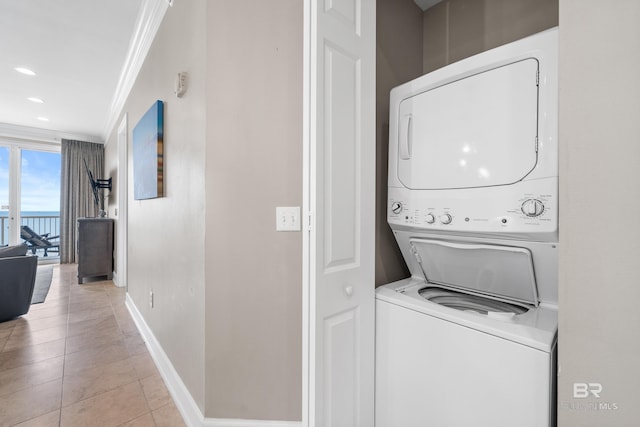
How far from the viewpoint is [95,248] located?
4266 mm

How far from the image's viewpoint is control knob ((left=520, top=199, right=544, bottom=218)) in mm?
960

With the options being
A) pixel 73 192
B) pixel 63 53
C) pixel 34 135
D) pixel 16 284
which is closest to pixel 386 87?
pixel 63 53

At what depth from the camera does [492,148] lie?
42.4 inches

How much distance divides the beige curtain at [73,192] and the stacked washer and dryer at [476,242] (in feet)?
21.7

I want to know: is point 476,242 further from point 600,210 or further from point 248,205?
point 248,205

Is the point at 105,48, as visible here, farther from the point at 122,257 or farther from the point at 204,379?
the point at 204,379

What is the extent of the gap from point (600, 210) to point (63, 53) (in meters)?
4.15

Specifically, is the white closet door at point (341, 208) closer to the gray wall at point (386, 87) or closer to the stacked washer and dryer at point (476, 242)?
the stacked washer and dryer at point (476, 242)

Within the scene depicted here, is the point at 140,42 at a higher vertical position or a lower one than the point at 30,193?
higher

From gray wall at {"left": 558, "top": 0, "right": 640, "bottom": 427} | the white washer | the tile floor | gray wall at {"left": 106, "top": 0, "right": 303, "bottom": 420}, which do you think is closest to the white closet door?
the white washer

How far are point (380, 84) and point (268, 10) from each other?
0.69 metres

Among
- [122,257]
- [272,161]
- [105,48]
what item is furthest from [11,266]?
[272,161]

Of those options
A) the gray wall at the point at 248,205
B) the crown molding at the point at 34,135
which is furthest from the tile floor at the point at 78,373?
the crown molding at the point at 34,135

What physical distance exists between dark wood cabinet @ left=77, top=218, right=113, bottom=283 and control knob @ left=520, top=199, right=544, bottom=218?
5.31 meters
